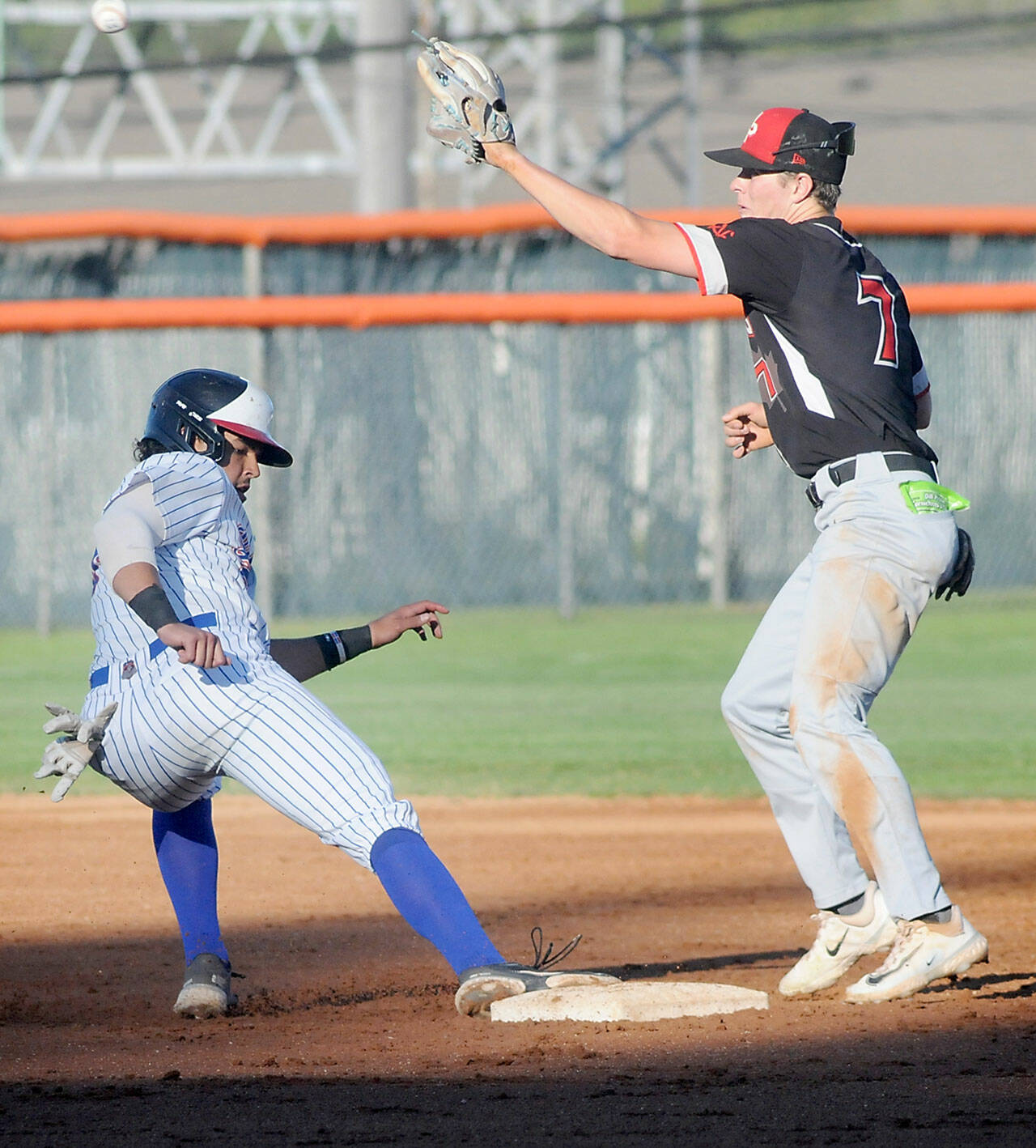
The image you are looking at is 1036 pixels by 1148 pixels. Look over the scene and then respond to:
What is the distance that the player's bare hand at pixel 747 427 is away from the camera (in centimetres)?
441

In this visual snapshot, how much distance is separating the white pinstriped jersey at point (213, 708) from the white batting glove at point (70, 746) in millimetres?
56

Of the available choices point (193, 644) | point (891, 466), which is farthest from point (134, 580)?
point (891, 466)

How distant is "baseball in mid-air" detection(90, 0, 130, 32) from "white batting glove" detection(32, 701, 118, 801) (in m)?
4.47

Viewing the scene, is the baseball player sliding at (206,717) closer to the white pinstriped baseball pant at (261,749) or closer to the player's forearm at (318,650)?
the white pinstriped baseball pant at (261,749)

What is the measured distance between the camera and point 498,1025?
3.70 meters

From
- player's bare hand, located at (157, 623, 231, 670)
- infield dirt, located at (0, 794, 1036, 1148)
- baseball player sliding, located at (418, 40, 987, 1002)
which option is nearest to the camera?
infield dirt, located at (0, 794, 1036, 1148)

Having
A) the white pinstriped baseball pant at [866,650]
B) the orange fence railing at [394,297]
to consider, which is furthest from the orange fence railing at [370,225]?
the white pinstriped baseball pant at [866,650]

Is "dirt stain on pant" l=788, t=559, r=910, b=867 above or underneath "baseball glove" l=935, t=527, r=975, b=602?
underneath

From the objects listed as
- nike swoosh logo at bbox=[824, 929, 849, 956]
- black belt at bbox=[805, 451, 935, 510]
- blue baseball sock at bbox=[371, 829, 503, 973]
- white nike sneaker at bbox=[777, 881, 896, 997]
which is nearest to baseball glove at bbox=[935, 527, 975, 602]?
black belt at bbox=[805, 451, 935, 510]

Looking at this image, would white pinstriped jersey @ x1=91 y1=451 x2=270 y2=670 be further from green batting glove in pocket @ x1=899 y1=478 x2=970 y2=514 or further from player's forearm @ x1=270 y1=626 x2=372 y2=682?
green batting glove in pocket @ x1=899 y1=478 x2=970 y2=514

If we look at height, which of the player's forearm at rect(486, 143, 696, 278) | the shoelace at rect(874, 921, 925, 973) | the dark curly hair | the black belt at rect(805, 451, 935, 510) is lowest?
the shoelace at rect(874, 921, 925, 973)

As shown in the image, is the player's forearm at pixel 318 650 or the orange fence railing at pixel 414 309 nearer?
the player's forearm at pixel 318 650

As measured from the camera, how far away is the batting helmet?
Result: 13.3 feet

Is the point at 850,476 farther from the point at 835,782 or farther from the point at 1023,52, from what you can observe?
the point at 1023,52
